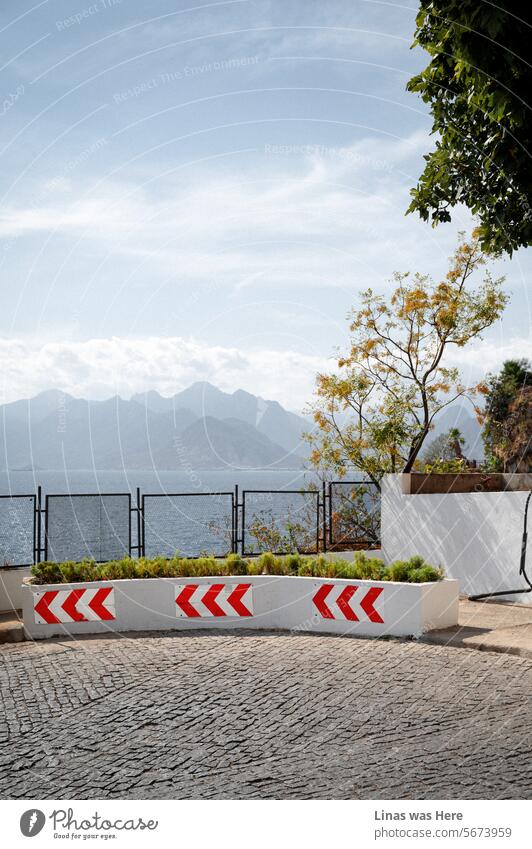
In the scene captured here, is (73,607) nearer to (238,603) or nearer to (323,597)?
(238,603)

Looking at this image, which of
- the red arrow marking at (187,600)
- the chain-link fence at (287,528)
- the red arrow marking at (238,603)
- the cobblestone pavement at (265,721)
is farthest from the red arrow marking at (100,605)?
the chain-link fence at (287,528)

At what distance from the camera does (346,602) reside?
11641mm

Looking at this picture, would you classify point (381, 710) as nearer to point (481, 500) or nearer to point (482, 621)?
point (482, 621)

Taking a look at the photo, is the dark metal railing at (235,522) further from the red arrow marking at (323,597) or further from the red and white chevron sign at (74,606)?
the red arrow marking at (323,597)

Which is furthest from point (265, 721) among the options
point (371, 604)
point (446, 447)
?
point (446, 447)

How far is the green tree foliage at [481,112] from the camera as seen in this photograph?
9.15 m

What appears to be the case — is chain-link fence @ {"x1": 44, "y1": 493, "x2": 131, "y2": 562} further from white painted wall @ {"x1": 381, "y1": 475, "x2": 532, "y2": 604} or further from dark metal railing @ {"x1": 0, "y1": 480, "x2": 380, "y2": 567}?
white painted wall @ {"x1": 381, "y1": 475, "x2": 532, "y2": 604}

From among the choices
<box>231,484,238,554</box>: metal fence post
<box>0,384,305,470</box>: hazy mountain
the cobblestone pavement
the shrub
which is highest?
<box>0,384,305,470</box>: hazy mountain

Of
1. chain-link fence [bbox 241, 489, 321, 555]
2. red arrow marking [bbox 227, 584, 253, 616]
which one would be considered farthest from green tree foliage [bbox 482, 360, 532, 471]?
red arrow marking [bbox 227, 584, 253, 616]

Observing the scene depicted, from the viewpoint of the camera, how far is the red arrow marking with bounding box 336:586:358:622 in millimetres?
11562

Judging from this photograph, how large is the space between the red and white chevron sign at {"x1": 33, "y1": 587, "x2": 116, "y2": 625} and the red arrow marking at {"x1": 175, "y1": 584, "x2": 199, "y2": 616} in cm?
92

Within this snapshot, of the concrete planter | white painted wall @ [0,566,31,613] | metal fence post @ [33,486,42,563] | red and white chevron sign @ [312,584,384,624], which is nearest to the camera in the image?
the concrete planter
